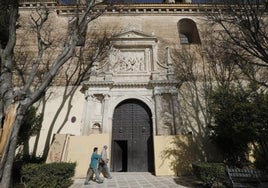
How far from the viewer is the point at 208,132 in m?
9.28

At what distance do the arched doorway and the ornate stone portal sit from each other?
37cm

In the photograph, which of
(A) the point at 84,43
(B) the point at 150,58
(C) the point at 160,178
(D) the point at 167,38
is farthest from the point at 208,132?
(A) the point at 84,43

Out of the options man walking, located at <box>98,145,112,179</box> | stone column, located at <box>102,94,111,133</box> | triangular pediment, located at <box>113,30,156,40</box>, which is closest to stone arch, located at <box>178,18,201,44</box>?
triangular pediment, located at <box>113,30,156,40</box>

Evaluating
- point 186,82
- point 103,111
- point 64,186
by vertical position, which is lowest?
point 64,186

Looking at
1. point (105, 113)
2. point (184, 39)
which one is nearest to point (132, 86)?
point (105, 113)

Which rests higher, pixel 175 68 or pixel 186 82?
pixel 175 68

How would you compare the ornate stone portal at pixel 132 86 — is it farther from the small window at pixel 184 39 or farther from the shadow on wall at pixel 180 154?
the small window at pixel 184 39

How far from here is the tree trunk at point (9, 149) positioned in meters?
4.71

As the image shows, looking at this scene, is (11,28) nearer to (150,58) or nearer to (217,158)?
(150,58)

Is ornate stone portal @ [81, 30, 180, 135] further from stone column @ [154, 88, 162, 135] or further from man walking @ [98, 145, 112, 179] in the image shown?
man walking @ [98, 145, 112, 179]

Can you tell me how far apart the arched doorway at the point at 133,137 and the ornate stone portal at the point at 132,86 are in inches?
14.6

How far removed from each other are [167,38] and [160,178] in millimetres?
8232

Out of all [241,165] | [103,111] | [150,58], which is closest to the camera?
[241,165]

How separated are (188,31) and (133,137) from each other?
27.9 feet
